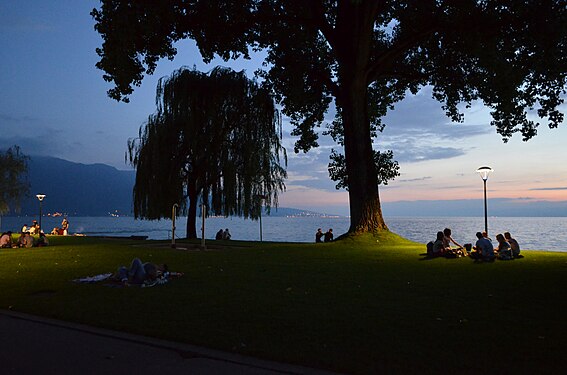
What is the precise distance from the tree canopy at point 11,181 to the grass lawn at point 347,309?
36.0 m

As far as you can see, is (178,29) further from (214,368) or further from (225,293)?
(214,368)

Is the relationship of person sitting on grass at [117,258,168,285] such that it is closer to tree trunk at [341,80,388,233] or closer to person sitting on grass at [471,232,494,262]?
person sitting on grass at [471,232,494,262]

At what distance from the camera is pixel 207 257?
57.0ft

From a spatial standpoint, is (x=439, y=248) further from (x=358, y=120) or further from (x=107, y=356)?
(x=107, y=356)

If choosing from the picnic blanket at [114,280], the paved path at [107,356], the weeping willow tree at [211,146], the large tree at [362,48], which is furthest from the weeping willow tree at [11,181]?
the paved path at [107,356]

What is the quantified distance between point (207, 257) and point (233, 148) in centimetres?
1426

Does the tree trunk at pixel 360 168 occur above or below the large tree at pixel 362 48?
below

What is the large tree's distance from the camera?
1988 cm

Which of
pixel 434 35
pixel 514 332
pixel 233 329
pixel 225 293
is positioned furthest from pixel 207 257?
pixel 434 35

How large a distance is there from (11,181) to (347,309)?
47042 mm

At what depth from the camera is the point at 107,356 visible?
555 centimetres

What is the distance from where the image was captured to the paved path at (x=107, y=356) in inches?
199

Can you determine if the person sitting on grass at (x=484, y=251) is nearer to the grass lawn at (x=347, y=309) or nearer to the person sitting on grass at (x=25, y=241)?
the grass lawn at (x=347, y=309)

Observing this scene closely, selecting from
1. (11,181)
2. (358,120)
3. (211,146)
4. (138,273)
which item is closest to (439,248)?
(358,120)
